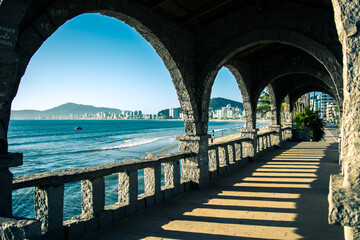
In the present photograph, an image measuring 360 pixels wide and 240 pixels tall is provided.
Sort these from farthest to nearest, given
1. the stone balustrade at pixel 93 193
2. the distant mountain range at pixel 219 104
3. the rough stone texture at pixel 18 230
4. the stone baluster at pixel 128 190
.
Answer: the distant mountain range at pixel 219 104 → the stone baluster at pixel 128 190 → the stone balustrade at pixel 93 193 → the rough stone texture at pixel 18 230

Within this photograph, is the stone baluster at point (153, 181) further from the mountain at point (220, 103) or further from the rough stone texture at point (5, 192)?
the mountain at point (220, 103)

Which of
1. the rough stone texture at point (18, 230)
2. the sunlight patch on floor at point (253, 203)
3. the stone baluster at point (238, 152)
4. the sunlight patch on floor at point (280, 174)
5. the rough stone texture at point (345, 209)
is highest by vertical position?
the rough stone texture at point (345, 209)

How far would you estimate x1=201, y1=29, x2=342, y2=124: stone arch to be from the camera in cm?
542

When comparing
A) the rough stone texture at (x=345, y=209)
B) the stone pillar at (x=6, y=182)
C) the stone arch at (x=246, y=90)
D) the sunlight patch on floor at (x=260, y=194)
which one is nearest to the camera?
the rough stone texture at (x=345, y=209)

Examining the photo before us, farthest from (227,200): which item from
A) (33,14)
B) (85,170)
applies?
(33,14)

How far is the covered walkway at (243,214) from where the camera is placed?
137 inches

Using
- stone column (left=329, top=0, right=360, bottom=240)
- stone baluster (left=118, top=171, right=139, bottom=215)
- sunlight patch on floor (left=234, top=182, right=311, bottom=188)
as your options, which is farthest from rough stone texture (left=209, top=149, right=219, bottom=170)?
stone column (left=329, top=0, right=360, bottom=240)

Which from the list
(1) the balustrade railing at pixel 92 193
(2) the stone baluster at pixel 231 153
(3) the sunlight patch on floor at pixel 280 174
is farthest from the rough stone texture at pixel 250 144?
(1) the balustrade railing at pixel 92 193

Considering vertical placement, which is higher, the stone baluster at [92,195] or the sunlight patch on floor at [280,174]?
the stone baluster at [92,195]

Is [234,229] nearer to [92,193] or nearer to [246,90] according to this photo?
[92,193]

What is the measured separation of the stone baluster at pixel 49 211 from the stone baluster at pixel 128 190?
3.65 feet

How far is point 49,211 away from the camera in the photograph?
121 inches

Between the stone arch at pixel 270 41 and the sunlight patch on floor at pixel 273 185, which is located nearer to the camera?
the stone arch at pixel 270 41

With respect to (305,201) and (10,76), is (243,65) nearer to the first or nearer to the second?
(305,201)
